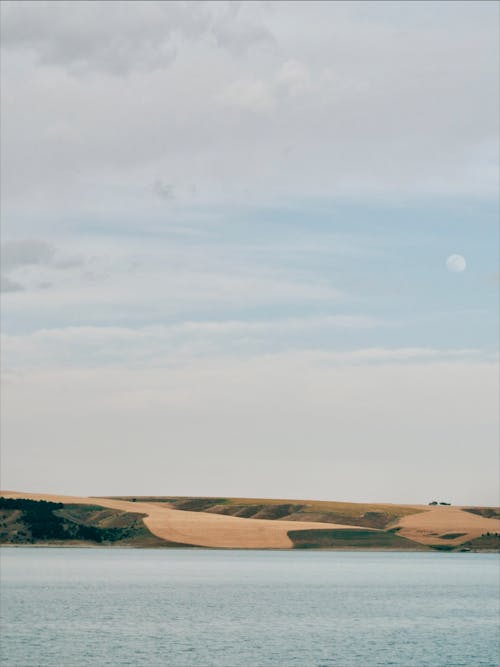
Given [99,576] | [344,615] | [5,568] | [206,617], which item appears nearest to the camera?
[206,617]

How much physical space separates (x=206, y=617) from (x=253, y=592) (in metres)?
39.6

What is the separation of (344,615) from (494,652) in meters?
29.2

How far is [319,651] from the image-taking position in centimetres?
8544

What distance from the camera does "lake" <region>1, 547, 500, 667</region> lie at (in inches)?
3194

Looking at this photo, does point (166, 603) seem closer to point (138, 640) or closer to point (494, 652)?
point (138, 640)

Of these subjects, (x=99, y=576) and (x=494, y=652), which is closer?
(x=494, y=652)

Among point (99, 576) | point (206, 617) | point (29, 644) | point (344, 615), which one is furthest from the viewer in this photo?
point (99, 576)

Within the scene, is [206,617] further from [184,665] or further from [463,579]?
[463,579]

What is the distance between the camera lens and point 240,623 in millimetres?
104000

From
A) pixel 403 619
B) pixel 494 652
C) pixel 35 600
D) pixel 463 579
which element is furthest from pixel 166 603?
pixel 463 579

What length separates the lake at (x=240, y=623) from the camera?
81.1 m

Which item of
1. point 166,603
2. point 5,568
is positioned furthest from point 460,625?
point 5,568

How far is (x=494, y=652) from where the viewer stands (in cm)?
8781

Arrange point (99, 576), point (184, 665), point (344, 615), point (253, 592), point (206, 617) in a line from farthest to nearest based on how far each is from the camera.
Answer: point (99, 576) → point (253, 592) → point (344, 615) → point (206, 617) → point (184, 665)
